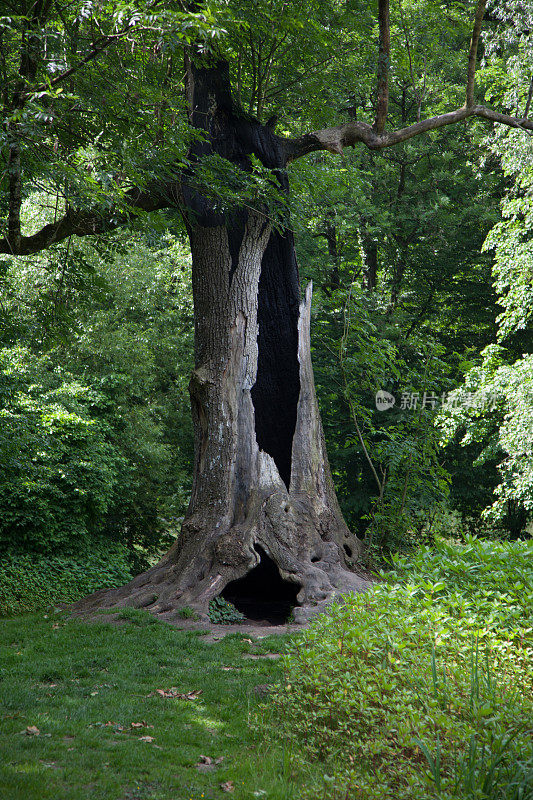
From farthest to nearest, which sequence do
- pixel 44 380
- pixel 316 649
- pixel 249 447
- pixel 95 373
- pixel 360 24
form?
pixel 95 373, pixel 44 380, pixel 360 24, pixel 249 447, pixel 316 649

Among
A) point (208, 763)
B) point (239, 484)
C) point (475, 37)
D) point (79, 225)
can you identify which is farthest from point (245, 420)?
A: point (475, 37)

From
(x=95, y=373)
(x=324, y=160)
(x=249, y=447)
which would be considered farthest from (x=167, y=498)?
(x=324, y=160)

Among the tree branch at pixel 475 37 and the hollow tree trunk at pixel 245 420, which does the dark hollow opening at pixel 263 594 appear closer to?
the hollow tree trunk at pixel 245 420

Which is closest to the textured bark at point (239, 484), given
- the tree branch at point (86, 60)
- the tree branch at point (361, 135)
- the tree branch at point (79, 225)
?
the tree branch at point (79, 225)

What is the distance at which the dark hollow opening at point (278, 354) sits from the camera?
807 centimetres

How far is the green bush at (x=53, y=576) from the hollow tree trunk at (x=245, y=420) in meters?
2.48

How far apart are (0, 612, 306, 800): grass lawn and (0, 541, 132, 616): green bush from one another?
360cm

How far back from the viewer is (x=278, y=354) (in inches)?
329

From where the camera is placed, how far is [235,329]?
801 cm

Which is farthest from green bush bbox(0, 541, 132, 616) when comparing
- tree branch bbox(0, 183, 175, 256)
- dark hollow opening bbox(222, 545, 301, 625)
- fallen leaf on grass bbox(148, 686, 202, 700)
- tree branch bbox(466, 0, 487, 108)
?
tree branch bbox(466, 0, 487, 108)

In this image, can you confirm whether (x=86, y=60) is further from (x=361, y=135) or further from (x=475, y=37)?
(x=475, y=37)

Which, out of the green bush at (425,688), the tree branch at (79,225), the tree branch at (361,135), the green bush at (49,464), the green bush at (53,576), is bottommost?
the green bush at (53,576)

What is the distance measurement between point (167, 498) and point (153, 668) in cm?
852

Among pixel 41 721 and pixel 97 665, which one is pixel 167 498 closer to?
pixel 97 665
